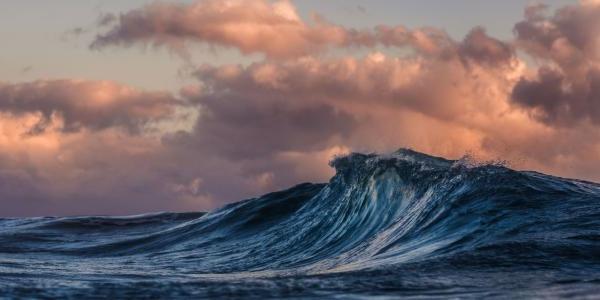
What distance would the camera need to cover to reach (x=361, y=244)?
17.1m

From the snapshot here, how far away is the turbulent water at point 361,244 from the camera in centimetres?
862

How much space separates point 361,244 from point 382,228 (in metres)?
1.31

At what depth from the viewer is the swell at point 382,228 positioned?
39.0 feet

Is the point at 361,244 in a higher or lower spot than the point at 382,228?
lower

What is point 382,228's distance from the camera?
1822 centimetres

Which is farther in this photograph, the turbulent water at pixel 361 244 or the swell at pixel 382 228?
the swell at pixel 382 228

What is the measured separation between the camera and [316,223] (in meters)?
22.1

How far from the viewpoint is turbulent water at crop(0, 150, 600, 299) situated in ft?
28.3

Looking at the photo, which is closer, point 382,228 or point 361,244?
point 361,244

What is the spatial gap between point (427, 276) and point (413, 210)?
896 cm

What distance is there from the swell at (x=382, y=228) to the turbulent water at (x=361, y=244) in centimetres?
5

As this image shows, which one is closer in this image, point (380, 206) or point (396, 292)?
point (396, 292)

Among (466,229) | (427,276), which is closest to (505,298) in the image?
(427,276)

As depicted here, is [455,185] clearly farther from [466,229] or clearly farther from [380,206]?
[466,229]
